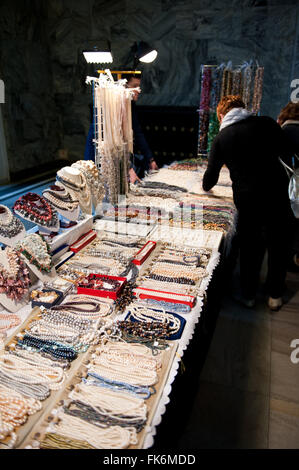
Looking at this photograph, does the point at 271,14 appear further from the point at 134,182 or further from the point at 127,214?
the point at 127,214

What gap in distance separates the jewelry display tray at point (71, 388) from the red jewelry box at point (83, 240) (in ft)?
2.90

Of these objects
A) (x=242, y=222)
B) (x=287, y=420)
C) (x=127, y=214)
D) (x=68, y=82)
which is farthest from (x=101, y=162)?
(x=68, y=82)

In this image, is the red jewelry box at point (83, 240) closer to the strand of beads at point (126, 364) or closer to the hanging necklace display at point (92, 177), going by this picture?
the hanging necklace display at point (92, 177)

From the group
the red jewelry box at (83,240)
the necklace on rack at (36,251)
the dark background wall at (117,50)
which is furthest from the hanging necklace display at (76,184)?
the dark background wall at (117,50)

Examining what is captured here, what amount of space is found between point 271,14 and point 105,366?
6700 millimetres

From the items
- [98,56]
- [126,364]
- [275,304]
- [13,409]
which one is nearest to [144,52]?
[98,56]

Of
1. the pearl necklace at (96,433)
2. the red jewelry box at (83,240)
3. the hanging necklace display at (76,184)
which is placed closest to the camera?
the pearl necklace at (96,433)

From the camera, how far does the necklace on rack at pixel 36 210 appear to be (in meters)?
2.10

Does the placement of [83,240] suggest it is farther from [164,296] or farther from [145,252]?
[164,296]

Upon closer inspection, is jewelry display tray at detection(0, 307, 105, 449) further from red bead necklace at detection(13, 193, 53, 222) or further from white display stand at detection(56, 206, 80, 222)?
white display stand at detection(56, 206, 80, 222)

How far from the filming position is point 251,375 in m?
2.56

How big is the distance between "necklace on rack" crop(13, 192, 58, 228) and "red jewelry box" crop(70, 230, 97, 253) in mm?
201

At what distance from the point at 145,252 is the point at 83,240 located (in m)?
0.43

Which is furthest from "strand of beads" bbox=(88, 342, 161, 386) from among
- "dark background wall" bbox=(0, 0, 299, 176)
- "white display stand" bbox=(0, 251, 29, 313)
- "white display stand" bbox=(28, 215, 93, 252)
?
"dark background wall" bbox=(0, 0, 299, 176)
